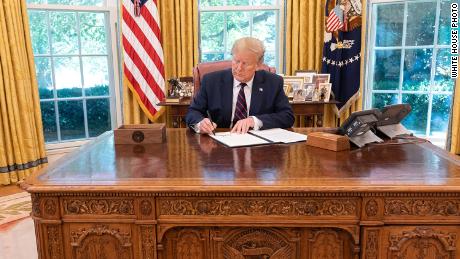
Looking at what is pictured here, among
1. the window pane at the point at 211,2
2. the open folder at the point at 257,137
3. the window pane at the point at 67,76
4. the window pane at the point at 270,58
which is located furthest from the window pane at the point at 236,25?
the open folder at the point at 257,137

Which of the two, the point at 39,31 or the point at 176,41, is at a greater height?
the point at 39,31

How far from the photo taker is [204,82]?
2.35m

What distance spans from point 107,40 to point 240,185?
3.29 m

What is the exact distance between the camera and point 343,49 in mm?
3752

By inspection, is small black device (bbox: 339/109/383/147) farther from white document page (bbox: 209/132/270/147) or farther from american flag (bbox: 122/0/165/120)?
american flag (bbox: 122/0/165/120)

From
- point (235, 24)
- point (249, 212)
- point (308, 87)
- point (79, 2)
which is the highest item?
point (79, 2)

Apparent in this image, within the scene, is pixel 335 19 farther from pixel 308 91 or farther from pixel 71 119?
pixel 71 119

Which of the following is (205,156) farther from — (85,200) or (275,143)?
(85,200)

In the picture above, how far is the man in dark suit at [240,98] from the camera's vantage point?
2205mm

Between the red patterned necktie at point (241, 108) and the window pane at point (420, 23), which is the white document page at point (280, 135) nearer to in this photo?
the red patterned necktie at point (241, 108)

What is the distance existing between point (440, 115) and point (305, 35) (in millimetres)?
1624

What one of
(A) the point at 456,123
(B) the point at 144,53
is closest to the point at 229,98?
(B) the point at 144,53

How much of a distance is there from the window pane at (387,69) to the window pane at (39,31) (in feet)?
11.4

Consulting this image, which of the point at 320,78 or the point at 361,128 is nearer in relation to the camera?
the point at 361,128
